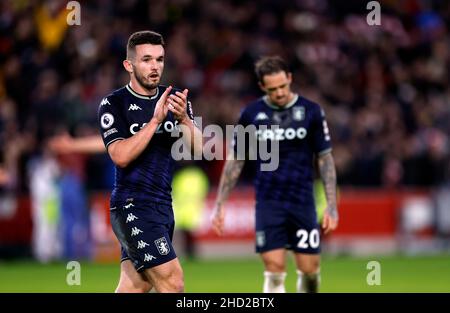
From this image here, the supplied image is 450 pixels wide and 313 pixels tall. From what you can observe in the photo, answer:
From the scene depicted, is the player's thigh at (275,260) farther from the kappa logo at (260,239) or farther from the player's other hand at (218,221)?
the player's other hand at (218,221)

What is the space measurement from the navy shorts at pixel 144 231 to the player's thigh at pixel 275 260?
7.61 ft

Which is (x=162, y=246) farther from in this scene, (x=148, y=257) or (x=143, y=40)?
(x=143, y=40)

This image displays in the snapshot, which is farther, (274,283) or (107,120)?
(274,283)

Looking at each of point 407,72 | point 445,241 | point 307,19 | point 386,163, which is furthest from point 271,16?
point 445,241

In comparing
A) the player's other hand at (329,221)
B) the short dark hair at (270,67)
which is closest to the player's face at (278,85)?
the short dark hair at (270,67)

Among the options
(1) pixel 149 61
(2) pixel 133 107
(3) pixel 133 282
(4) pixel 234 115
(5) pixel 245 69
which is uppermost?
(5) pixel 245 69

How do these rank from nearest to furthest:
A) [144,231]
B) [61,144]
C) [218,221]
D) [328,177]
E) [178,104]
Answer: [178,104], [144,231], [218,221], [328,177], [61,144]

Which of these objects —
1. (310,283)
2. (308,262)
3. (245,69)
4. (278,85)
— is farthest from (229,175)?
(245,69)

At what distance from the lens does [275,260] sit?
979cm

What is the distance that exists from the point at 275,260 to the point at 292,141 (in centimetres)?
112

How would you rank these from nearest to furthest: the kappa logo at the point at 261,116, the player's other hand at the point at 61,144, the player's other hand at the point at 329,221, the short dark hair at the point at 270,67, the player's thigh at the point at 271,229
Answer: the player's other hand at the point at 329,221, the short dark hair at the point at 270,67, the player's thigh at the point at 271,229, the kappa logo at the point at 261,116, the player's other hand at the point at 61,144

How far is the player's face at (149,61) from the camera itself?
7547mm

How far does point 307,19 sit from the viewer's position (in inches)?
936

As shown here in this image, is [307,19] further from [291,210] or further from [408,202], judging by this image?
[291,210]
